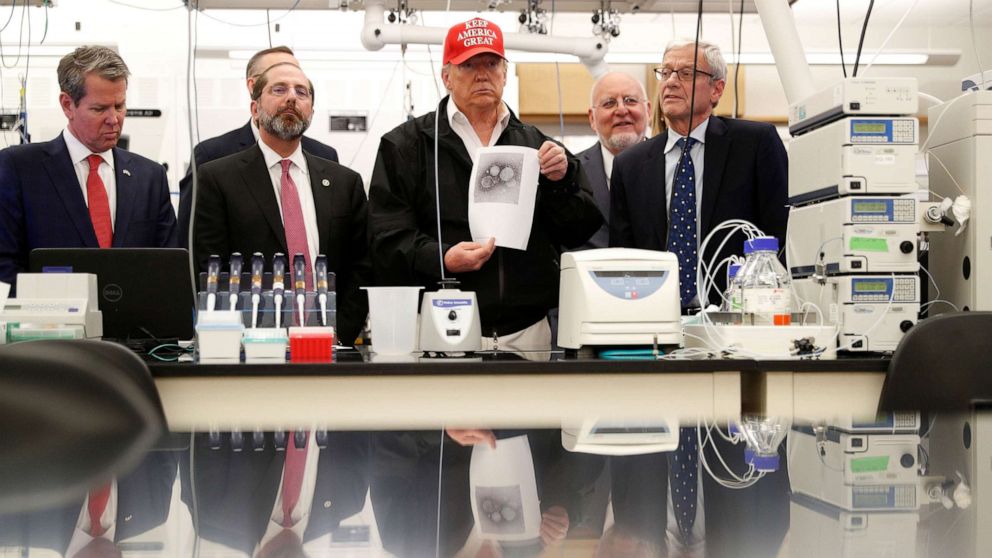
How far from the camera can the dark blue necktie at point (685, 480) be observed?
54 cm

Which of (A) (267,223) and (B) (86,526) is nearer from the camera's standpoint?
(B) (86,526)

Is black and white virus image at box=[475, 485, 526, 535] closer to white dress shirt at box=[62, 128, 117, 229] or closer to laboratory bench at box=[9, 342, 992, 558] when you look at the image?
laboratory bench at box=[9, 342, 992, 558]

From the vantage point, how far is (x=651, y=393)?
1.96 meters

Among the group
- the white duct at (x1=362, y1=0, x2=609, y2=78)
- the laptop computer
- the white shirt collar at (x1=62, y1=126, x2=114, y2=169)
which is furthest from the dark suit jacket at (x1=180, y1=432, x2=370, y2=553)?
the white duct at (x1=362, y1=0, x2=609, y2=78)

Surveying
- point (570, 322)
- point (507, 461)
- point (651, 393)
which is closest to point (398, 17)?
point (570, 322)

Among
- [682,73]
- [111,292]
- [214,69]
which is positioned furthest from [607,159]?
[214,69]

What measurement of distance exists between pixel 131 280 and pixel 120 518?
1.80 metres

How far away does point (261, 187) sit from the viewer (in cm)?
280

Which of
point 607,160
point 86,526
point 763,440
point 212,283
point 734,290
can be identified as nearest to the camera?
point 86,526

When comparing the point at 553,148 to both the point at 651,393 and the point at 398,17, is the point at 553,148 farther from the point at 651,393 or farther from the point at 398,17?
the point at 398,17

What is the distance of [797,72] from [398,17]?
1839 mm

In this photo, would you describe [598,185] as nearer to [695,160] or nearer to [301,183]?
[695,160]

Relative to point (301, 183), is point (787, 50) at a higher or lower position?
higher

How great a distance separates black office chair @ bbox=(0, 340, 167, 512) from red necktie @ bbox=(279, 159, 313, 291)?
1.31 metres
